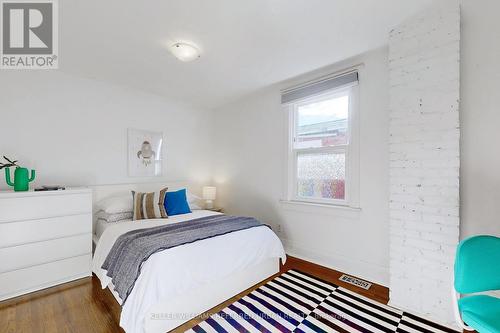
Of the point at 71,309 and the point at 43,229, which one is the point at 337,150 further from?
the point at 43,229

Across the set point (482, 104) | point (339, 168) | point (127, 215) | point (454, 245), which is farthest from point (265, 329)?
point (482, 104)

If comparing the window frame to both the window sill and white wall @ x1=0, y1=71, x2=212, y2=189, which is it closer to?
the window sill

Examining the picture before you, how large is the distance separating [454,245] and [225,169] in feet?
10.7

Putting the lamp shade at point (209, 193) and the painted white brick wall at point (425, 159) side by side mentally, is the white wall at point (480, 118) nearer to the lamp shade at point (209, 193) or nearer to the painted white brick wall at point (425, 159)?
the painted white brick wall at point (425, 159)

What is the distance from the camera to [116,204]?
115 inches

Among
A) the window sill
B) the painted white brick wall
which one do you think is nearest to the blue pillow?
the window sill

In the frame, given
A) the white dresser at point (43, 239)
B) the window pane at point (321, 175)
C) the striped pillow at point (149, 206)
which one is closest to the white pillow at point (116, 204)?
the striped pillow at point (149, 206)

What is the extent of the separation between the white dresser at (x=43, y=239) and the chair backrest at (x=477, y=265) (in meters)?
3.36

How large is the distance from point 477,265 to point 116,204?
342cm

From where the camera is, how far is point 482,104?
176cm

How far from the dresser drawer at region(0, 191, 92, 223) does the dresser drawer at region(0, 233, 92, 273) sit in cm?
29

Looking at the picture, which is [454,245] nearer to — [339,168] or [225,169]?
[339,168]

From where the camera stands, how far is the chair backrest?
1281 millimetres

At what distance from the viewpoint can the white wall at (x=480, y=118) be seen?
171 cm
